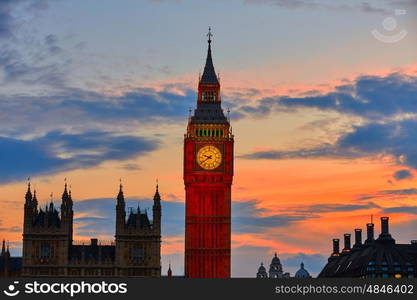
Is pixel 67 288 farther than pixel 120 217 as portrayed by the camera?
No

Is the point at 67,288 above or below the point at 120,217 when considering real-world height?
below

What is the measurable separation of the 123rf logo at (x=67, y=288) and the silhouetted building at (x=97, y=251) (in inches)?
2615

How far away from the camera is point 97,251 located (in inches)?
7854

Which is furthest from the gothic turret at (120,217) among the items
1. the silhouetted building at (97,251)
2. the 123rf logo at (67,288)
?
the 123rf logo at (67,288)

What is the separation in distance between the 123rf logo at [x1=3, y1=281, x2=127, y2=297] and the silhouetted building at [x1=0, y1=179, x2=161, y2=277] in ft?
218

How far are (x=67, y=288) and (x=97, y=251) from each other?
7208 cm

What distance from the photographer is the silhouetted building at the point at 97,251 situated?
7751 inches

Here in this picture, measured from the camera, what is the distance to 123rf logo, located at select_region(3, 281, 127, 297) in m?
127

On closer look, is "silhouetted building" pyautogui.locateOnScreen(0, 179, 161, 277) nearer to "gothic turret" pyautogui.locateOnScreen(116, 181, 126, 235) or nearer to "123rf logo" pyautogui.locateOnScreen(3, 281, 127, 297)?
"gothic turret" pyautogui.locateOnScreen(116, 181, 126, 235)

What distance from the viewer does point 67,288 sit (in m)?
128

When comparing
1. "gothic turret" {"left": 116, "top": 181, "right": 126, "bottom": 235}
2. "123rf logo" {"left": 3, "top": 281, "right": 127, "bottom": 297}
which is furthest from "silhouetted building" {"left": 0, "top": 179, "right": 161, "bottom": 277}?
"123rf logo" {"left": 3, "top": 281, "right": 127, "bottom": 297}

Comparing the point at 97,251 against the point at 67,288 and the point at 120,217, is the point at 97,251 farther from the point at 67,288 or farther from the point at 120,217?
the point at 67,288

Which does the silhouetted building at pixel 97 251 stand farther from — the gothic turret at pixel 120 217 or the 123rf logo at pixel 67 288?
the 123rf logo at pixel 67 288

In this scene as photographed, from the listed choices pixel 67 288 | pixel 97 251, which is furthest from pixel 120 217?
pixel 67 288
